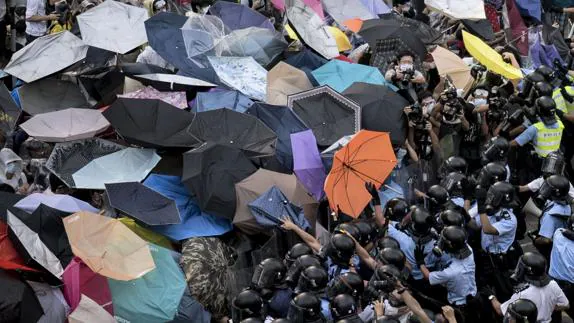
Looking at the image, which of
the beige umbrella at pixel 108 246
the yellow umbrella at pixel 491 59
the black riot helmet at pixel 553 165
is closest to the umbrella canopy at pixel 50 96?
the beige umbrella at pixel 108 246

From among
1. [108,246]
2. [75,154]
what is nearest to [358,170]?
[108,246]

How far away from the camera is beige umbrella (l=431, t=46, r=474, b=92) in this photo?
1242 cm

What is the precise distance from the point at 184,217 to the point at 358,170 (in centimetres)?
188

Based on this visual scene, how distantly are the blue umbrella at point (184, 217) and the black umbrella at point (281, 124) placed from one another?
0.99 metres

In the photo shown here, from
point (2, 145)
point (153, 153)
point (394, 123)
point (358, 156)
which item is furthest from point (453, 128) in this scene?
point (2, 145)

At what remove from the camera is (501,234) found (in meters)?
9.51

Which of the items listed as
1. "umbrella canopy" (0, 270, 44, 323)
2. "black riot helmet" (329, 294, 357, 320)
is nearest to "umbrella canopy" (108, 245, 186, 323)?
"umbrella canopy" (0, 270, 44, 323)

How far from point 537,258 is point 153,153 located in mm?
4450

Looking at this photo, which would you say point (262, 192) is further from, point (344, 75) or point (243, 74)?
point (344, 75)

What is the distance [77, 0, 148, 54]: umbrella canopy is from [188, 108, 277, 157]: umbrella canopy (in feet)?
8.09

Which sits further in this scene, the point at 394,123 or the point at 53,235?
the point at 394,123

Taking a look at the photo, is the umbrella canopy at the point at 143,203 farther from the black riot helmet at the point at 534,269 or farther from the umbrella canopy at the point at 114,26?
the black riot helmet at the point at 534,269

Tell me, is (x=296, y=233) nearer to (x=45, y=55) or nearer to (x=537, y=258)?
(x=537, y=258)

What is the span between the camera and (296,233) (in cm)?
951
